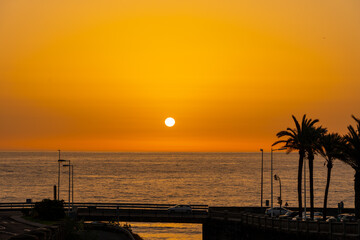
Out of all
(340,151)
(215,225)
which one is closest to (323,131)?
(340,151)

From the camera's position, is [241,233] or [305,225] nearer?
[305,225]

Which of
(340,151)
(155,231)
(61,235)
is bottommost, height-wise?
(155,231)

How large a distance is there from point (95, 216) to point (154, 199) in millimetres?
107520

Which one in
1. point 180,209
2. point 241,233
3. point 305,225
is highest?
point 305,225

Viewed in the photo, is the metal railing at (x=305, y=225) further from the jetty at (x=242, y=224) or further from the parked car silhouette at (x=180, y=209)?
the parked car silhouette at (x=180, y=209)

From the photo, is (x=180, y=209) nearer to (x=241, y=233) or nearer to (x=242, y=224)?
(x=242, y=224)

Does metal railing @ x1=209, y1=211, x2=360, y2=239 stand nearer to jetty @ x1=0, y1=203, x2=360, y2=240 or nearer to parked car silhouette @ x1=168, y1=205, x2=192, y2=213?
jetty @ x1=0, y1=203, x2=360, y2=240

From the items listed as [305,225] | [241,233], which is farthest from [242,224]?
[305,225]

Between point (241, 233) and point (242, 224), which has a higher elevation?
point (242, 224)

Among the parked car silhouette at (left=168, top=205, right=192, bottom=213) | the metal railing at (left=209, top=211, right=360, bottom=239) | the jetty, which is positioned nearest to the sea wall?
the jetty

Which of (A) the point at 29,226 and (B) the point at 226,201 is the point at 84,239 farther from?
(B) the point at 226,201

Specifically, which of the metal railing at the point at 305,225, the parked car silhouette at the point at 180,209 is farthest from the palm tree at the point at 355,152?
the parked car silhouette at the point at 180,209

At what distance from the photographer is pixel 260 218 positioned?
70562mm

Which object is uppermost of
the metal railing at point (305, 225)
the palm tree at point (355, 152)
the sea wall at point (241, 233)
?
the palm tree at point (355, 152)
